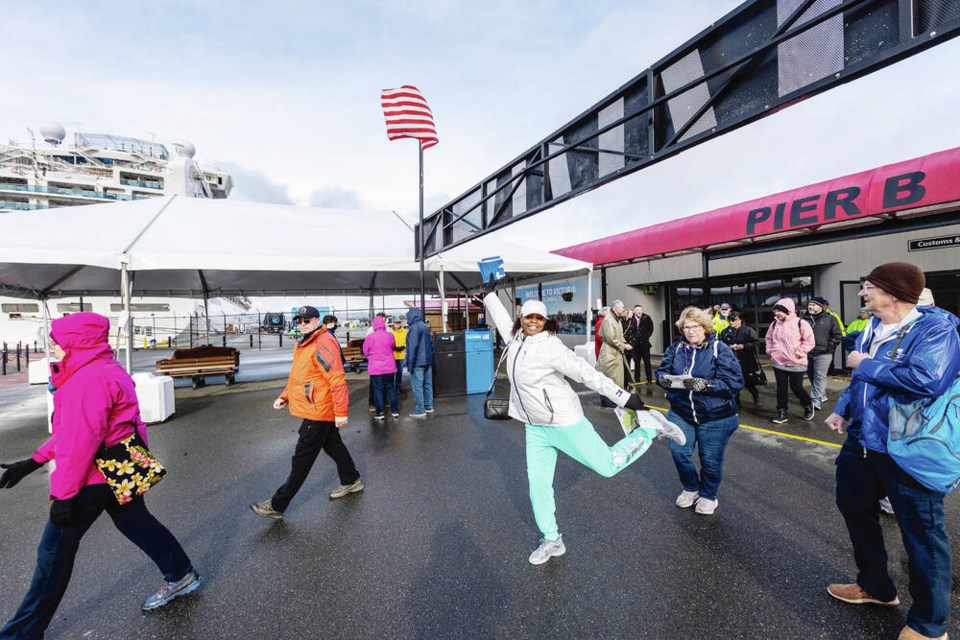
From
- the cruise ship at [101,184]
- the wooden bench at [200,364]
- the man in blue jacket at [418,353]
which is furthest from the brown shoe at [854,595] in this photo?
the cruise ship at [101,184]

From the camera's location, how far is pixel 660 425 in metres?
3.03

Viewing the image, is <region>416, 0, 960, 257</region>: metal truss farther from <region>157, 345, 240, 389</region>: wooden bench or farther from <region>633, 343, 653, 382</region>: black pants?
<region>157, 345, 240, 389</region>: wooden bench

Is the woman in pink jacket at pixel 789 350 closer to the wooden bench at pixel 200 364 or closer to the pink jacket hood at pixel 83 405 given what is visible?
the pink jacket hood at pixel 83 405

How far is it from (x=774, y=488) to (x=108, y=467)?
16.4 feet

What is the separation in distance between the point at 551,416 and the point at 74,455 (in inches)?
99.7

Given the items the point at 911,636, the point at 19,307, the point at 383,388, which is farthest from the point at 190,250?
the point at 19,307

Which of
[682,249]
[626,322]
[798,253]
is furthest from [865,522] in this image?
[798,253]

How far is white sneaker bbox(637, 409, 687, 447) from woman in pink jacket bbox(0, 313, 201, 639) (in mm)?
3083

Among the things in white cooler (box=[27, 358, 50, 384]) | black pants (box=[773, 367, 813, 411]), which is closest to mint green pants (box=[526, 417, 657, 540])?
black pants (box=[773, 367, 813, 411])

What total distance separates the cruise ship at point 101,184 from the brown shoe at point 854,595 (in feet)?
113

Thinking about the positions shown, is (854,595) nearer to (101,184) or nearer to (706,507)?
(706,507)

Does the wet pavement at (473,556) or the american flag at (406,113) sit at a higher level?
the american flag at (406,113)

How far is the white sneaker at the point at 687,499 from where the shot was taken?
3564 millimetres

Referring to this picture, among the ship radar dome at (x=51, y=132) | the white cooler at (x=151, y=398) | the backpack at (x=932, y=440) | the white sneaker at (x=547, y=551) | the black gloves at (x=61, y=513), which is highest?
the ship radar dome at (x=51, y=132)
